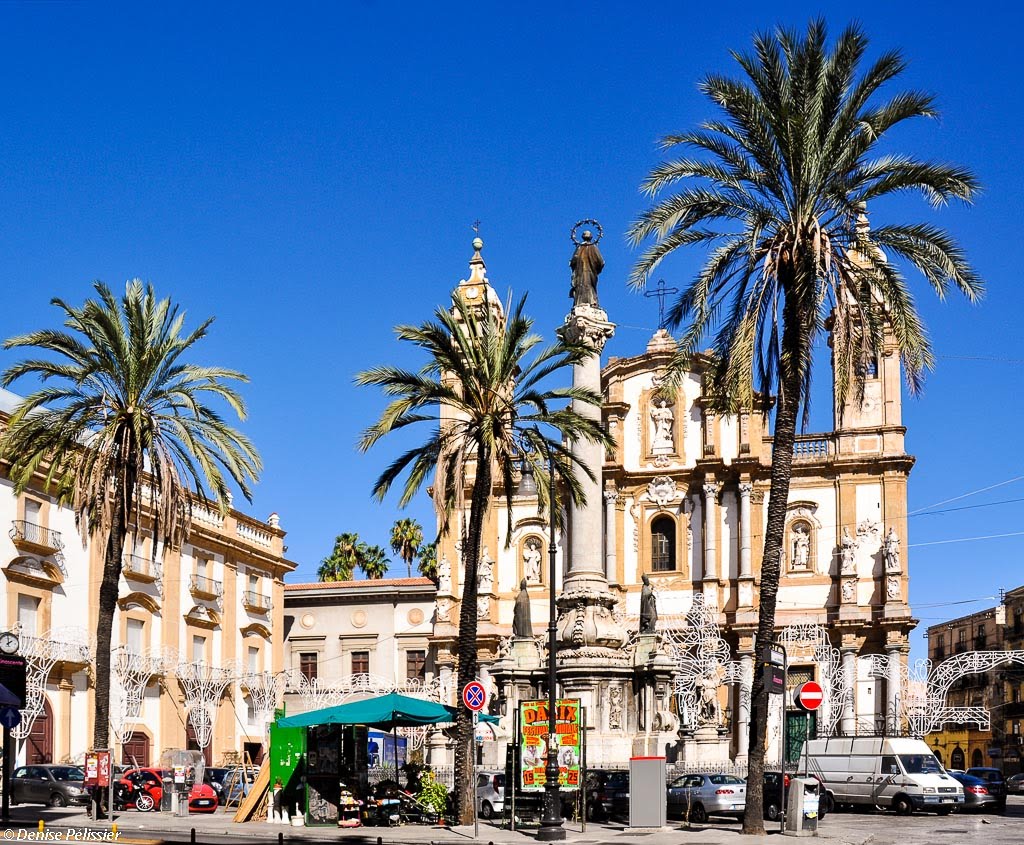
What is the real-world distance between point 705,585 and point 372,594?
55.6ft

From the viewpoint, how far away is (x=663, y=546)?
212ft

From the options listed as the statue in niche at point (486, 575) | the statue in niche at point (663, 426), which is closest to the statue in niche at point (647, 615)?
the statue in niche at point (486, 575)

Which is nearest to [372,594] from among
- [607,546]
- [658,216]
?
[607,546]

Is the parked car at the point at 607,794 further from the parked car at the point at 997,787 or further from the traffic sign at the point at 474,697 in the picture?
the parked car at the point at 997,787

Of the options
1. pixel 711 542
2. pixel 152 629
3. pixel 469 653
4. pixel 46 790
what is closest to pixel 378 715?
pixel 469 653

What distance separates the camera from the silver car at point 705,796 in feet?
105

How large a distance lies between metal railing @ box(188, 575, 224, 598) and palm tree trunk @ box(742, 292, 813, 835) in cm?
3357

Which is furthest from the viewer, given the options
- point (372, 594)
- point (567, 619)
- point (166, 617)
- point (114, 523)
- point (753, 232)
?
point (372, 594)

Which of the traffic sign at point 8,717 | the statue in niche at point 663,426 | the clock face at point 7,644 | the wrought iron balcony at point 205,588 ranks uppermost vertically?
the statue in niche at point 663,426

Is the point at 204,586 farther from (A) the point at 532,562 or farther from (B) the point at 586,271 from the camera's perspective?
(B) the point at 586,271

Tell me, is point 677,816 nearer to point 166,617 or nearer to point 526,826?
point 526,826

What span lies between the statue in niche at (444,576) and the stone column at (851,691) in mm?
17521

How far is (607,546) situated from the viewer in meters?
64.3

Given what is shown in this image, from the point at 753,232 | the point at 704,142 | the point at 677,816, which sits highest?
the point at 704,142
